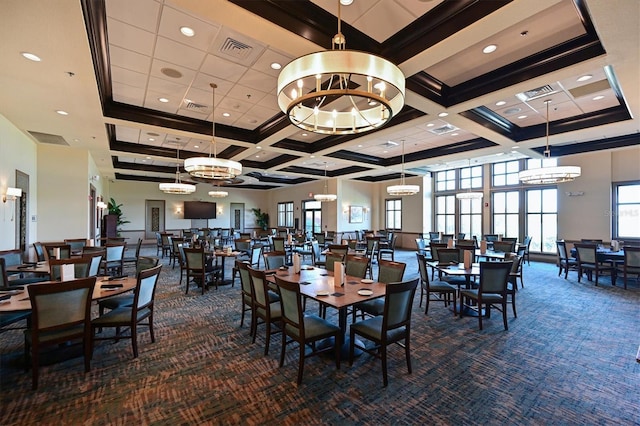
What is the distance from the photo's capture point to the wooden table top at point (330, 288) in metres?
3.02

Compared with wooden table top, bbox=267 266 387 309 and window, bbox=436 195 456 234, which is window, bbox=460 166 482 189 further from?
wooden table top, bbox=267 266 387 309

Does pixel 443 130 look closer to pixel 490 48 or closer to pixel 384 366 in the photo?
pixel 490 48

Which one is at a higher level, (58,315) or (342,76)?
(342,76)

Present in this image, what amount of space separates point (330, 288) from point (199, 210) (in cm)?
1453

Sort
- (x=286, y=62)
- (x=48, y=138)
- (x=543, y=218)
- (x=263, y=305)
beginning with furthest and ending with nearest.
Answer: (x=543, y=218), (x=48, y=138), (x=286, y=62), (x=263, y=305)

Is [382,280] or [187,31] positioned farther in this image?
[382,280]

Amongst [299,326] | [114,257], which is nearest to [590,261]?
[299,326]

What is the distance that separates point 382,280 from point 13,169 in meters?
7.68

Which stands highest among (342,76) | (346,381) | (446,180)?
(446,180)

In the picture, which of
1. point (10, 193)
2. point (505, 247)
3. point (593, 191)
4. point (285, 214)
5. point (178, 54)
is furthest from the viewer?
point (285, 214)

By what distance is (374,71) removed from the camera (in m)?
2.32

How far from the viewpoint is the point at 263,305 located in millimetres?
3482

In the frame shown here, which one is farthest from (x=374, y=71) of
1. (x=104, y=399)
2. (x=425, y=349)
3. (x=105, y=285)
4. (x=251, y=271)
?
(x=105, y=285)

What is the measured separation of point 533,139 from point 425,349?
6.37 m
